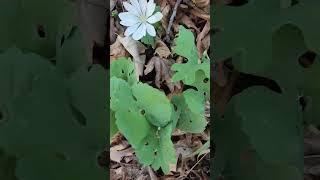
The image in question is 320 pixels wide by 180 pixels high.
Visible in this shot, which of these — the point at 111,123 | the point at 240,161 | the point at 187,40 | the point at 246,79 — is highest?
the point at 187,40

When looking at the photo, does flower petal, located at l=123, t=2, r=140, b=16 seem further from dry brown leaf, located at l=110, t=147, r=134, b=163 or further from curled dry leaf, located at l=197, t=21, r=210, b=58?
dry brown leaf, located at l=110, t=147, r=134, b=163

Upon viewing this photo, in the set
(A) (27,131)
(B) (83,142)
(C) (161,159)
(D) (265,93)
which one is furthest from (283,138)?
(A) (27,131)

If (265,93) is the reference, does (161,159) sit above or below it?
below

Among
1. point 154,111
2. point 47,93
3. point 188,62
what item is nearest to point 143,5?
point 188,62

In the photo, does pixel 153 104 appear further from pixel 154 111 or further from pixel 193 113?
pixel 193 113

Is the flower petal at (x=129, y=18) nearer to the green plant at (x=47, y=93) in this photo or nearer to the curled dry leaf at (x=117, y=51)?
the curled dry leaf at (x=117, y=51)

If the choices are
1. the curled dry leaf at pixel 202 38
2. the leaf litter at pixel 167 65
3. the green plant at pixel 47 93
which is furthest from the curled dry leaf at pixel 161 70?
the green plant at pixel 47 93

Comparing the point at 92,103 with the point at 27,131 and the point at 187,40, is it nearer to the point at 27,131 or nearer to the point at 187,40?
the point at 27,131
